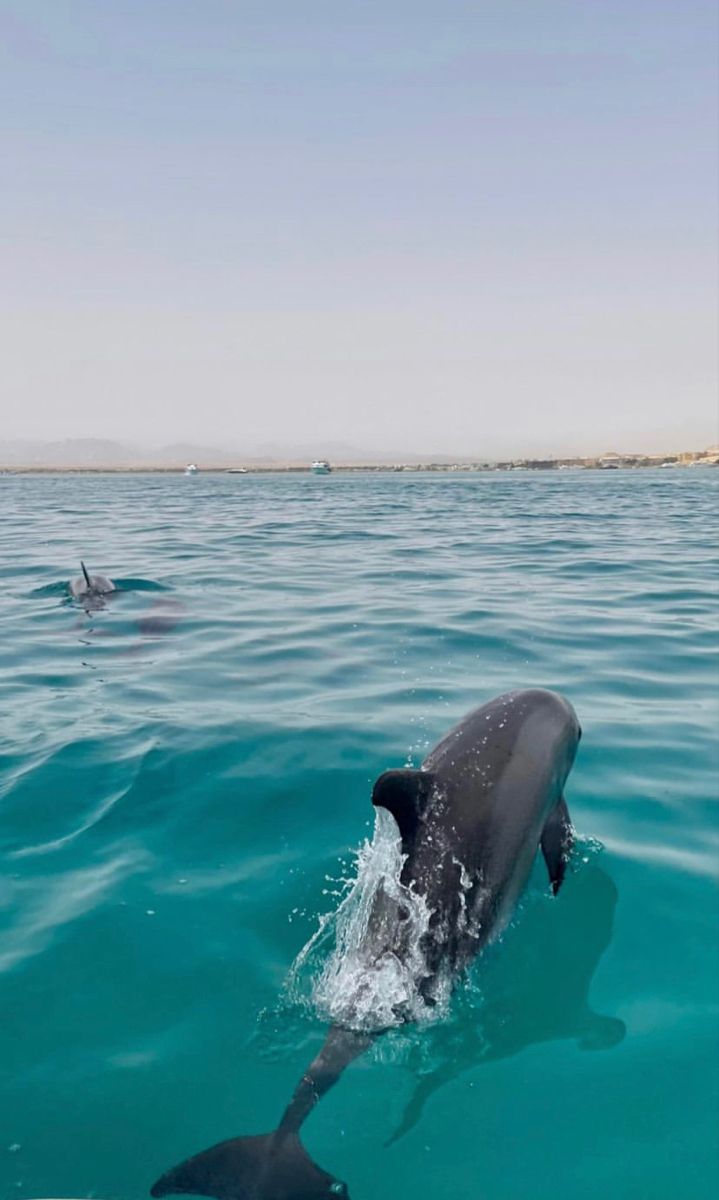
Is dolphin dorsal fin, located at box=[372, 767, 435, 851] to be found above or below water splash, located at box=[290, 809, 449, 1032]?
above

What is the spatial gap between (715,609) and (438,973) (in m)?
13.7

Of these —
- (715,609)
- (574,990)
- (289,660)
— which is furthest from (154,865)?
(715,609)

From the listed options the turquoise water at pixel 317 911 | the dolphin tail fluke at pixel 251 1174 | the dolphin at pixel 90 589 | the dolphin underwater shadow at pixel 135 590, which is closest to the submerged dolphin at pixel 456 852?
the dolphin tail fluke at pixel 251 1174

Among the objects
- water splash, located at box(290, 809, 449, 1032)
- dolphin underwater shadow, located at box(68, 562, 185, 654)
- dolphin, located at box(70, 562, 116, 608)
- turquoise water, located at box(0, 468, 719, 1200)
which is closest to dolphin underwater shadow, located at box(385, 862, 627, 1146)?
turquoise water, located at box(0, 468, 719, 1200)

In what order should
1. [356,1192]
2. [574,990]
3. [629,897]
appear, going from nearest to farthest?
[356,1192], [574,990], [629,897]

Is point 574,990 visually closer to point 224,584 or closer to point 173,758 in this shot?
point 173,758

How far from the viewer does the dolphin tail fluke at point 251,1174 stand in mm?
4230

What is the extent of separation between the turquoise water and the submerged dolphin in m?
0.17

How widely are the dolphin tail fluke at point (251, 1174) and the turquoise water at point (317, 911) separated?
0.63ft

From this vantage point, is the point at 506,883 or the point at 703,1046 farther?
the point at 506,883

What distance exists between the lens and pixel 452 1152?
454 centimetres

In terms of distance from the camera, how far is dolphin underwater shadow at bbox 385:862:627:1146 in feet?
16.6

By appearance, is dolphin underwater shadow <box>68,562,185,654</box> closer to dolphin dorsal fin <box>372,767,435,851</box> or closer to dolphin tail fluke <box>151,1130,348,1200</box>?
dolphin dorsal fin <box>372,767,435,851</box>

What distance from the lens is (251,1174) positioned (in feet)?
14.1
